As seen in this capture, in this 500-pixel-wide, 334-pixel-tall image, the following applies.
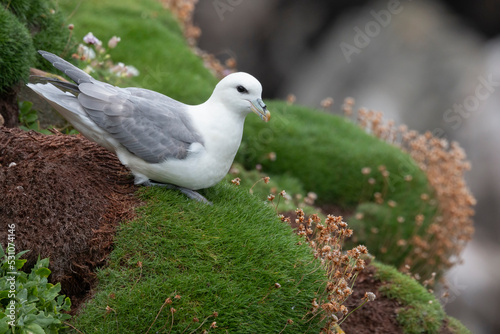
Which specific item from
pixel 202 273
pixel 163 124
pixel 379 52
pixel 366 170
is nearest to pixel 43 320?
pixel 202 273

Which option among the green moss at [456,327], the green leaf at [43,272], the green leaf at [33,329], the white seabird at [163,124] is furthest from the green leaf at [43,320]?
the green moss at [456,327]

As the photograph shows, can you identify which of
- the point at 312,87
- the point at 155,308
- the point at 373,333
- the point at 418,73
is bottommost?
the point at 155,308

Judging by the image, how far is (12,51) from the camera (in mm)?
4117

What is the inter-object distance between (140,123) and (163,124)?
0.14 m

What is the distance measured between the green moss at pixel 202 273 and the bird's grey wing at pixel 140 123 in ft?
1.12

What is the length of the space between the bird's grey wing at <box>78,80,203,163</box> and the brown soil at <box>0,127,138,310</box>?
0.36m

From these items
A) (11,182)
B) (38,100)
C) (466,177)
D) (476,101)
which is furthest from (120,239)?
Result: (476,101)

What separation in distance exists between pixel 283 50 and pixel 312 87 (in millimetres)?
1002

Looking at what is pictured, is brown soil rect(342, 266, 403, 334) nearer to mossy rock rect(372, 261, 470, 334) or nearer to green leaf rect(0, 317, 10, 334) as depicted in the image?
mossy rock rect(372, 261, 470, 334)

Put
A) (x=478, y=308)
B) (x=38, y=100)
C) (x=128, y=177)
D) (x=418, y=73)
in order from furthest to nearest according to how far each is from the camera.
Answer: (x=418, y=73) → (x=478, y=308) → (x=38, y=100) → (x=128, y=177)

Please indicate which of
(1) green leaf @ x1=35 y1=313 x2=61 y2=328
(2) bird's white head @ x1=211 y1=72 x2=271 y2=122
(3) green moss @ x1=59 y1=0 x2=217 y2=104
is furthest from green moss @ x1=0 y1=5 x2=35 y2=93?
(3) green moss @ x1=59 y1=0 x2=217 y2=104

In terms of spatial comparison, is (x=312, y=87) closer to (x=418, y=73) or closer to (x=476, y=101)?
(x=418, y=73)

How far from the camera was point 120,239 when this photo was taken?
10.8ft

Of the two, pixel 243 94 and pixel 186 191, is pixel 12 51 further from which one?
pixel 243 94
